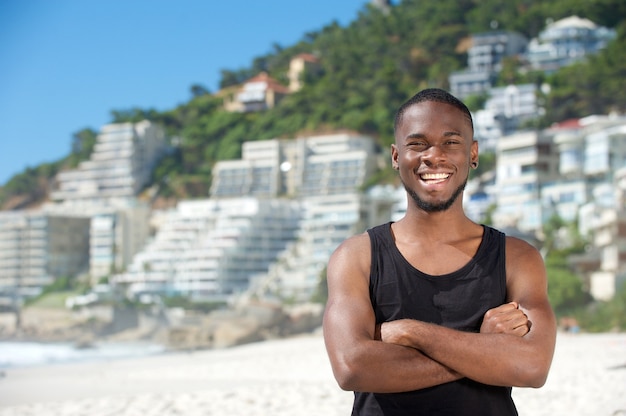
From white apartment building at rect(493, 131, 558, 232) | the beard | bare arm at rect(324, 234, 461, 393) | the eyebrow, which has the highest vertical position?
white apartment building at rect(493, 131, 558, 232)

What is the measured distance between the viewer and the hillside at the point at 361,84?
55.6m

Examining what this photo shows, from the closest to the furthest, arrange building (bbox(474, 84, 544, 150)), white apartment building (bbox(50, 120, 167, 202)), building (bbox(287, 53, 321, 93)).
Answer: building (bbox(474, 84, 544, 150)) → white apartment building (bbox(50, 120, 167, 202)) → building (bbox(287, 53, 321, 93))

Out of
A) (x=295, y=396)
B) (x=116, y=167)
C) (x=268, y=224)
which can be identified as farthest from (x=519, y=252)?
(x=116, y=167)

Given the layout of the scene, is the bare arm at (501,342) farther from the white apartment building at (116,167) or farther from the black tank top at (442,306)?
the white apartment building at (116,167)

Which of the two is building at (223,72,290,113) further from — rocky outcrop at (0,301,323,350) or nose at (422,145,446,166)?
nose at (422,145,446,166)

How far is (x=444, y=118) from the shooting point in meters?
1.52

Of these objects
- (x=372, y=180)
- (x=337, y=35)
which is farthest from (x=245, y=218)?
(x=337, y=35)

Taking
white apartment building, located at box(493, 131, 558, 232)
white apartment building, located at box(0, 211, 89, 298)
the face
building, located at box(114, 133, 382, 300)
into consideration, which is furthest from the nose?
white apartment building, located at box(0, 211, 89, 298)

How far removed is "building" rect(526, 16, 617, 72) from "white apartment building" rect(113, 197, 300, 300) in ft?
59.3

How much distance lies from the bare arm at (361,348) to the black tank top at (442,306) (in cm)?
2

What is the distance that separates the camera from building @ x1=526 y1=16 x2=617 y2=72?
54344mm

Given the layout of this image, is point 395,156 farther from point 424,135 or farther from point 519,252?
point 519,252

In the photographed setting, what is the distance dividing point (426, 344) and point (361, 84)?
57233mm

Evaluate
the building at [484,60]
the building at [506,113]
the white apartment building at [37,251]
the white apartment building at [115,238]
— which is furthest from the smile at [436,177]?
the building at [484,60]
